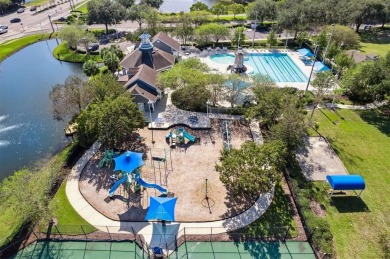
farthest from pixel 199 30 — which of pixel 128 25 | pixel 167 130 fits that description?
pixel 167 130

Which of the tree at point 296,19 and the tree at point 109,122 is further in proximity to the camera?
the tree at point 296,19

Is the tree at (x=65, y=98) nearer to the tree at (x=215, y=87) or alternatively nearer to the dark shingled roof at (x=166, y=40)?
the tree at (x=215, y=87)

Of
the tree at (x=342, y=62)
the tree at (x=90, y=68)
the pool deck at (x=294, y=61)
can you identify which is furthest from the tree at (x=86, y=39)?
the tree at (x=342, y=62)

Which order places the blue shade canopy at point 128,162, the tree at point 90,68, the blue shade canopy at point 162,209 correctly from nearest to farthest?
the blue shade canopy at point 162,209 < the blue shade canopy at point 128,162 < the tree at point 90,68

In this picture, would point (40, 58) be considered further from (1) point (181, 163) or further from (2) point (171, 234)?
(2) point (171, 234)

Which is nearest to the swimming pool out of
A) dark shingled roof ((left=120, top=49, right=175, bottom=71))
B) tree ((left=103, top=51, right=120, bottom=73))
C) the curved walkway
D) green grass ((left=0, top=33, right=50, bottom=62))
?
dark shingled roof ((left=120, top=49, right=175, bottom=71))

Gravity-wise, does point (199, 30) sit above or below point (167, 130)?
above
